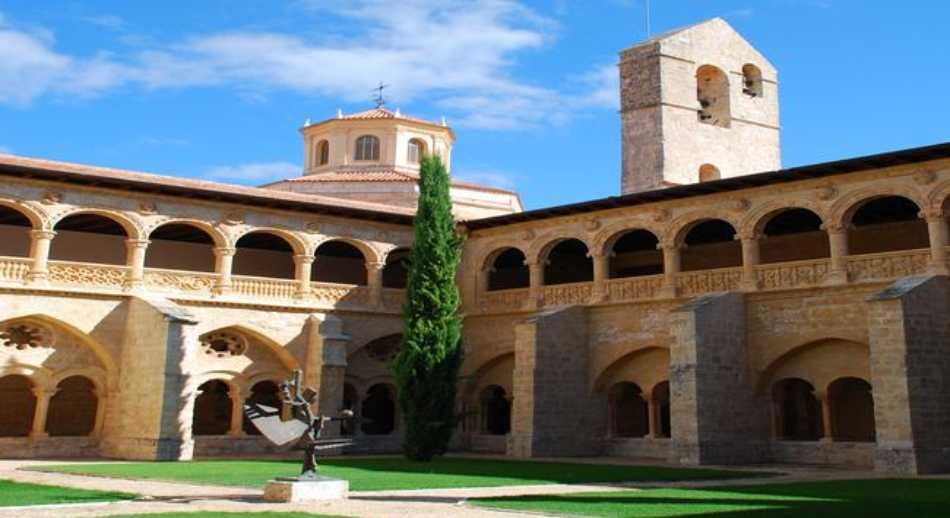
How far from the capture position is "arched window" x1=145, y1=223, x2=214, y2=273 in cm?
2559

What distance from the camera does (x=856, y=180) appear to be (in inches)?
787

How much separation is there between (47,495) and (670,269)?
15.3 m

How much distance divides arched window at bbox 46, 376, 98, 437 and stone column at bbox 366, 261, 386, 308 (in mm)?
7903

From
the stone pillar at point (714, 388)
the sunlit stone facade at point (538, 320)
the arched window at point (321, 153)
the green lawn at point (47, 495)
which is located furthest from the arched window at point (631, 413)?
the arched window at point (321, 153)

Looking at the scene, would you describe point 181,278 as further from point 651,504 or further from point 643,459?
point 651,504

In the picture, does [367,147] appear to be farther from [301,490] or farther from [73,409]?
[301,490]

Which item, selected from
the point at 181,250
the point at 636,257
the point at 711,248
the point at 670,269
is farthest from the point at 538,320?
the point at 181,250

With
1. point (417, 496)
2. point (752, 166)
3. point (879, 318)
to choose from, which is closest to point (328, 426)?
point (417, 496)

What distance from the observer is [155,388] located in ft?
68.4

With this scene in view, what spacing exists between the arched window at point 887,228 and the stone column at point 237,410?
15953mm

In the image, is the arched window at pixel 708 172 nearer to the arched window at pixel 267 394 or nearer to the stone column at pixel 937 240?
the stone column at pixel 937 240

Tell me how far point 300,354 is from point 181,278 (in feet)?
12.1

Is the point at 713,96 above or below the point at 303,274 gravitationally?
above

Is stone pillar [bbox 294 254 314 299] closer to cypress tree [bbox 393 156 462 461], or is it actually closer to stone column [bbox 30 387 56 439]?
cypress tree [bbox 393 156 462 461]
